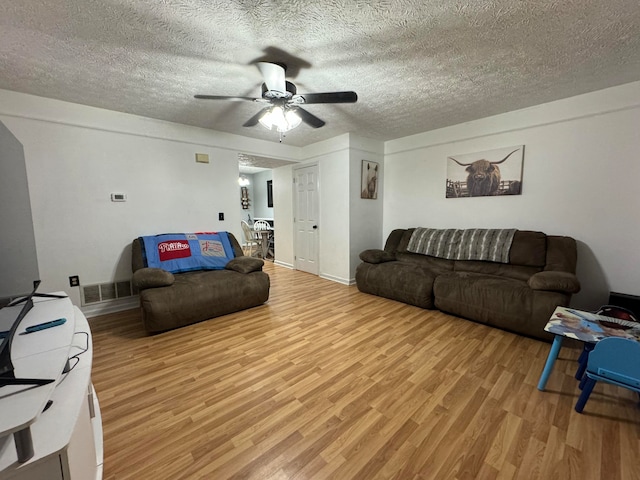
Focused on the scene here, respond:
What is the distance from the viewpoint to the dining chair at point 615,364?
1.41 m

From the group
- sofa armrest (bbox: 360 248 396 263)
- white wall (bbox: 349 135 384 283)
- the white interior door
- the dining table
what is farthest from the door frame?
the dining table

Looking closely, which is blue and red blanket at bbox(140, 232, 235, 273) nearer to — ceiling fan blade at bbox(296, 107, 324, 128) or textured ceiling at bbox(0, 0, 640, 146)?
textured ceiling at bbox(0, 0, 640, 146)

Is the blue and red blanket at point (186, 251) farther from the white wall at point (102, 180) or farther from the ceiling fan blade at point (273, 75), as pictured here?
the ceiling fan blade at point (273, 75)

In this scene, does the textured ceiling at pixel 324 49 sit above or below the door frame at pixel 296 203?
above

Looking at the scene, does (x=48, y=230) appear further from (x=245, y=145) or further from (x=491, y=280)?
(x=491, y=280)

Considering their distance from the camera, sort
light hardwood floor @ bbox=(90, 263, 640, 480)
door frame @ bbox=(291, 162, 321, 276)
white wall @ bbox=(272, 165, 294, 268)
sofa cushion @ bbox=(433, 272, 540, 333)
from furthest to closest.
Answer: white wall @ bbox=(272, 165, 294, 268) → door frame @ bbox=(291, 162, 321, 276) → sofa cushion @ bbox=(433, 272, 540, 333) → light hardwood floor @ bbox=(90, 263, 640, 480)

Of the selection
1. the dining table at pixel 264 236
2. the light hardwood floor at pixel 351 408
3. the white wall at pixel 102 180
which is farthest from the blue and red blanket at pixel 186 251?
the dining table at pixel 264 236

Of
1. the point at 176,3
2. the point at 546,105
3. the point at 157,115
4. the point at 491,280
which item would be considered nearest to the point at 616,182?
the point at 546,105

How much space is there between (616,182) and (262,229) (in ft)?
19.5

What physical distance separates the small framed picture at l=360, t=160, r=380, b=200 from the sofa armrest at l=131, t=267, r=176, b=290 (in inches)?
119

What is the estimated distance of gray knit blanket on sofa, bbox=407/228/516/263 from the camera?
318cm

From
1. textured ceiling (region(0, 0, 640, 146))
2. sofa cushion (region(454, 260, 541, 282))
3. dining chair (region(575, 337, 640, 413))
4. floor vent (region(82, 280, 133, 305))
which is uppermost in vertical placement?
textured ceiling (region(0, 0, 640, 146))

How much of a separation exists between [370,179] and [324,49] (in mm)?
2634

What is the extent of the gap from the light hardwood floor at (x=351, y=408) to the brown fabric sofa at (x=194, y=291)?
18cm
